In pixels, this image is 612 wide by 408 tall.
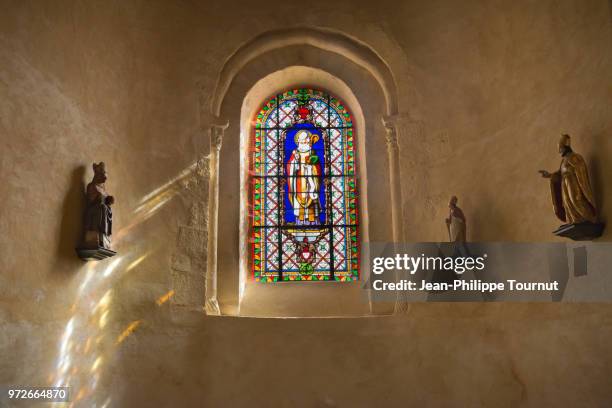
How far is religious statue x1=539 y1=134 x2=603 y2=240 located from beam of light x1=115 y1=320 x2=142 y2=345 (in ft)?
12.6

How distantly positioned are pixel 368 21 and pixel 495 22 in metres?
1.55

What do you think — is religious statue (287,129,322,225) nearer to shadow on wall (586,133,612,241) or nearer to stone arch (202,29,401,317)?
stone arch (202,29,401,317)

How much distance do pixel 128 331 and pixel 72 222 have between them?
1378 millimetres

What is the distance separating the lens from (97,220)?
486 centimetres

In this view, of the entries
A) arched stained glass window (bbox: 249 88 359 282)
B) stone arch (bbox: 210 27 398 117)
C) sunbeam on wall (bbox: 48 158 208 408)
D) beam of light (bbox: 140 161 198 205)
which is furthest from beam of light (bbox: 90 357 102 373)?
stone arch (bbox: 210 27 398 117)

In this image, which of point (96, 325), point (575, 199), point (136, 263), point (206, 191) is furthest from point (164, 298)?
point (575, 199)

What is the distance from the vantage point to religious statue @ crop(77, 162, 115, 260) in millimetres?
4812

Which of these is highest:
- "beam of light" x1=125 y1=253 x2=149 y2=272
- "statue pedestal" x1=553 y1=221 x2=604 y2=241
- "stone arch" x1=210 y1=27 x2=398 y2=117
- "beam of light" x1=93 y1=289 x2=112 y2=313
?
"stone arch" x1=210 y1=27 x2=398 y2=117

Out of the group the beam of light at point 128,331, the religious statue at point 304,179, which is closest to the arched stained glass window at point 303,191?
the religious statue at point 304,179

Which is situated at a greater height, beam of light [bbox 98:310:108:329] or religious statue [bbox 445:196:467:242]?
religious statue [bbox 445:196:467:242]

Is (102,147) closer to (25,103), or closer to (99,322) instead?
(25,103)

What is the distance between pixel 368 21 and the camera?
22.6ft

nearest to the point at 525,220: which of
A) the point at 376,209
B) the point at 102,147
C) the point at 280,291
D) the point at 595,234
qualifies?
the point at 595,234

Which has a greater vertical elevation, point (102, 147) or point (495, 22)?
point (495, 22)
